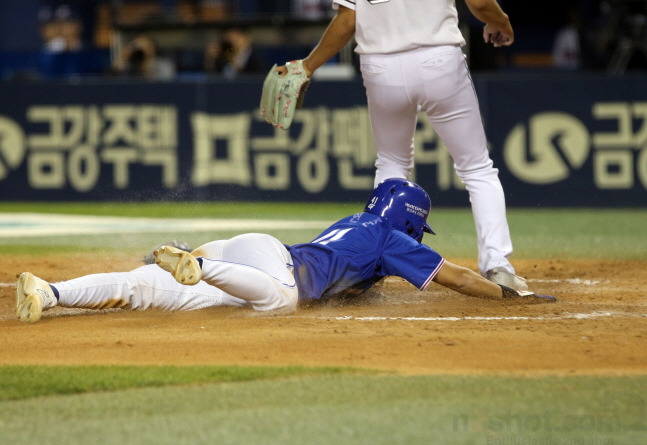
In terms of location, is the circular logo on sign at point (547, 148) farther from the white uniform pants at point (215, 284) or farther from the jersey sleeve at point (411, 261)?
the white uniform pants at point (215, 284)

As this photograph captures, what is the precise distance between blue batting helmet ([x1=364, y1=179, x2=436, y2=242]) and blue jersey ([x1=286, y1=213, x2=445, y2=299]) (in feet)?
0.53

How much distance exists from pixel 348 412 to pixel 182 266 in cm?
134

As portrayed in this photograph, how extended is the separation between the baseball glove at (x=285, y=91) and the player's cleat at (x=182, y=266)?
1.68 meters

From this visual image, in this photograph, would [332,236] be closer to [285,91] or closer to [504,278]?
[504,278]

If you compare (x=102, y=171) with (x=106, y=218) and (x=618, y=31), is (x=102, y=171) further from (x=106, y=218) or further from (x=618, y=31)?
(x=618, y=31)

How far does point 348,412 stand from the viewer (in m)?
3.19

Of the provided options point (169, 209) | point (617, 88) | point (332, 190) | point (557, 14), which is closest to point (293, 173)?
point (332, 190)

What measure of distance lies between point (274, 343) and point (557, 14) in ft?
61.3

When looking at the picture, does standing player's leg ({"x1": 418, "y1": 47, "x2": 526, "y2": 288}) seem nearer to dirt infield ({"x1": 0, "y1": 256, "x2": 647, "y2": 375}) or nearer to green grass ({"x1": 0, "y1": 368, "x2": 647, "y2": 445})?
dirt infield ({"x1": 0, "y1": 256, "x2": 647, "y2": 375})

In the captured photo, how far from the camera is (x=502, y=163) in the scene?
11.3 meters

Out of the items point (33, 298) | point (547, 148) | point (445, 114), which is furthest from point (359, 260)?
point (547, 148)

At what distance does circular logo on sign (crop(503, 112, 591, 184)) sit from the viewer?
36.6ft

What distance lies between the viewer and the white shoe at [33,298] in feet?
14.8

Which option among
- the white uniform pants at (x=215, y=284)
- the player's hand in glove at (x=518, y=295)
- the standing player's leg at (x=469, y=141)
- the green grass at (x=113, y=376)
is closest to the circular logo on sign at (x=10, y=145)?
the standing player's leg at (x=469, y=141)
